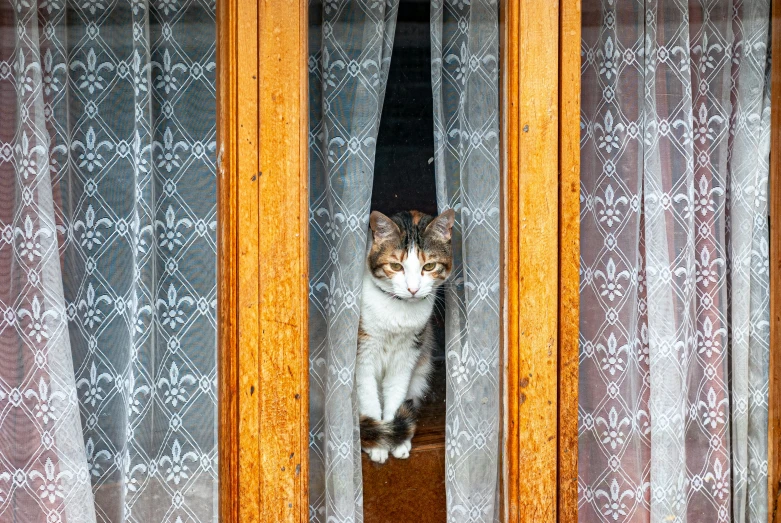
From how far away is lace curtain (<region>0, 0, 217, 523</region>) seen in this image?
4.82ft

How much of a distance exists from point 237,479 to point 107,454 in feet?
0.96

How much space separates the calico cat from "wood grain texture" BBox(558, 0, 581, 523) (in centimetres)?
26

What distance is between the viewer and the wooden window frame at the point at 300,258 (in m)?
1.44

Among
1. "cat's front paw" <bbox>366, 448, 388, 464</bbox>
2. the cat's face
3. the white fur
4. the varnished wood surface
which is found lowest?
the varnished wood surface

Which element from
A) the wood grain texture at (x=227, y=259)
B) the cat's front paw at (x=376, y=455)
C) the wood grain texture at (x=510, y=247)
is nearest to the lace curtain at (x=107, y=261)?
the wood grain texture at (x=227, y=259)

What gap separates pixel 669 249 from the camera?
165cm

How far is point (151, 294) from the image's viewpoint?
4.99 ft

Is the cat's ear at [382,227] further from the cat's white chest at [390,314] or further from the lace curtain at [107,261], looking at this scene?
the lace curtain at [107,261]

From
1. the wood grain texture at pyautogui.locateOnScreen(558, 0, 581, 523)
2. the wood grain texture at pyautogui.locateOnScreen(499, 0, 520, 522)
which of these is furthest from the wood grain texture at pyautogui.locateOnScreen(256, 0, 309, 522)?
the wood grain texture at pyautogui.locateOnScreen(558, 0, 581, 523)

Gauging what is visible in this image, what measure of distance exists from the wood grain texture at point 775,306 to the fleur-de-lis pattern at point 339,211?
890 millimetres

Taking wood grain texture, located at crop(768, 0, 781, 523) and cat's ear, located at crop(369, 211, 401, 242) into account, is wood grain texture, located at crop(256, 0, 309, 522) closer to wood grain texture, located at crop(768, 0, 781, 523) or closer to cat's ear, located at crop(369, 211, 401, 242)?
cat's ear, located at crop(369, 211, 401, 242)

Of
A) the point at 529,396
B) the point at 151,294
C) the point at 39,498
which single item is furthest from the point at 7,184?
the point at 529,396

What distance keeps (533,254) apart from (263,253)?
554 millimetres

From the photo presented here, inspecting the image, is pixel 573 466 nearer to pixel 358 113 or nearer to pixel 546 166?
pixel 546 166
